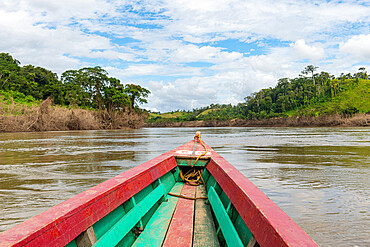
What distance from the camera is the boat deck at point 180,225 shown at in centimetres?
232

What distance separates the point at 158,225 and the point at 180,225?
227 mm

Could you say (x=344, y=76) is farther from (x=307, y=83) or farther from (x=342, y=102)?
(x=342, y=102)

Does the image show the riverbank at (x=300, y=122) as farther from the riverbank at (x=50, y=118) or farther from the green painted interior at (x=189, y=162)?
the green painted interior at (x=189, y=162)

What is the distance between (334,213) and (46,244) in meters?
4.23

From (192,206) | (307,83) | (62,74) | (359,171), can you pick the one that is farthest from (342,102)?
(192,206)

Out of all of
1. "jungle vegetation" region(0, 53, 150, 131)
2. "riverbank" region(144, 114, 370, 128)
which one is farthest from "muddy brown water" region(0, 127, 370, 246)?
"riverbank" region(144, 114, 370, 128)

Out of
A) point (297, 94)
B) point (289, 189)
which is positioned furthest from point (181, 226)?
point (297, 94)

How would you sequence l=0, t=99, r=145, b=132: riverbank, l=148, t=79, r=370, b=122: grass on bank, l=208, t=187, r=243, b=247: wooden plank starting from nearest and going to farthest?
1. l=208, t=187, r=243, b=247: wooden plank
2. l=0, t=99, r=145, b=132: riverbank
3. l=148, t=79, r=370, b=122: grass on bank

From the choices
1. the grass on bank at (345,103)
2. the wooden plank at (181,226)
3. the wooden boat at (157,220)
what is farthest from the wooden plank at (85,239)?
the grass on bank at (345,103)

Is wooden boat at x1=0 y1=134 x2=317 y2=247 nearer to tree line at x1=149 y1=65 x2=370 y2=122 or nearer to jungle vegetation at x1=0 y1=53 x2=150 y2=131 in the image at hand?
jungle vegetation at x1=0 y1=53 x2=150 y2=131

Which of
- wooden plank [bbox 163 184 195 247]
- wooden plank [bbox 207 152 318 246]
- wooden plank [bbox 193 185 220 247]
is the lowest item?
wooden plank [bbox 193 185 220 247]

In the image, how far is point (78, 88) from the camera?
166ft

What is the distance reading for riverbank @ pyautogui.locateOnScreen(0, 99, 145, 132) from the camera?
100 ft

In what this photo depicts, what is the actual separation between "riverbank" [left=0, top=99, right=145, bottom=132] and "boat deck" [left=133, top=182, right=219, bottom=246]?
32.8m
